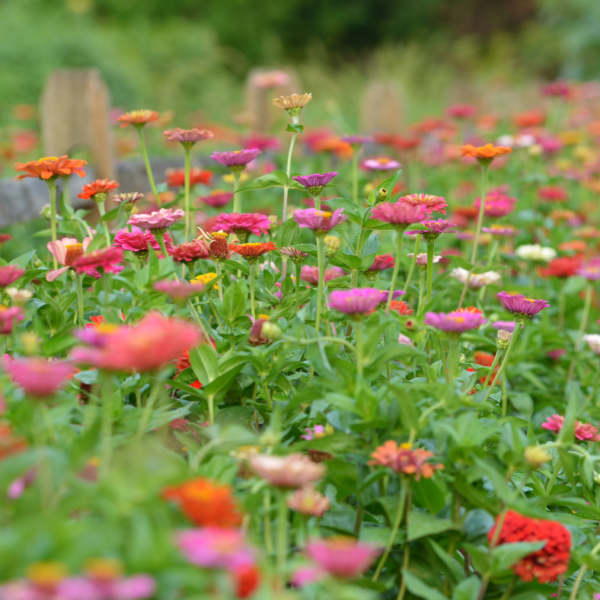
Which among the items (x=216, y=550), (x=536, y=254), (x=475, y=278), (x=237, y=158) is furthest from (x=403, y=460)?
(x=536, y=254)

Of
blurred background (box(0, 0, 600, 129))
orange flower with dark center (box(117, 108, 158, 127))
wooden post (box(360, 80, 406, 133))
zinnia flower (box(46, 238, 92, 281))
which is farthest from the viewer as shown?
blurred background (box(0, 0, 600, 129))

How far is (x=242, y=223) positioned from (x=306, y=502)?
0.66 meters

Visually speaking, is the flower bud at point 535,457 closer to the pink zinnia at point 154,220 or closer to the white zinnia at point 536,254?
the pink zinnia at point 154,220

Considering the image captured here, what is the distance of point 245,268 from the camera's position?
1.29 m

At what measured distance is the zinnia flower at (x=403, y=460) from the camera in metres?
0.85

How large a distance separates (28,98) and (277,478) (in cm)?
637

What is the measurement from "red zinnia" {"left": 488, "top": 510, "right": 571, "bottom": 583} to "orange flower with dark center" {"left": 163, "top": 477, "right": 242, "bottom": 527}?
0.42m

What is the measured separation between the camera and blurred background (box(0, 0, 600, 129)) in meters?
6.94

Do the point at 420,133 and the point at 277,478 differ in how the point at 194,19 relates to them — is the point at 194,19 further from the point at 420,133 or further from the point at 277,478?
the point at 277,478

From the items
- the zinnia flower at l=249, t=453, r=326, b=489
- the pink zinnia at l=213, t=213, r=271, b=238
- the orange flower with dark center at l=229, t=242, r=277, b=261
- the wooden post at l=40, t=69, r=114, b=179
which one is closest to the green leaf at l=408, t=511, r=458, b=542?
the zinnia flower at l=249, t=453, r=326, b=489

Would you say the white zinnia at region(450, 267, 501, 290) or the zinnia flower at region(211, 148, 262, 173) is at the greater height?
the zinnia flower at region(211, 148, 262, 173)

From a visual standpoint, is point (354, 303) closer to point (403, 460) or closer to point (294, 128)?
point (403, 460)

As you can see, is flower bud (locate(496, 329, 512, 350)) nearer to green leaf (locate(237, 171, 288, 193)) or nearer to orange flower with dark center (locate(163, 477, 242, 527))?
green leaf (locate(237, 171, 288, 193))

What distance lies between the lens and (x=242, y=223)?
1313 mm
